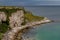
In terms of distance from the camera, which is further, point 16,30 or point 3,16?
point 3,16

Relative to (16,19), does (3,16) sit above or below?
above

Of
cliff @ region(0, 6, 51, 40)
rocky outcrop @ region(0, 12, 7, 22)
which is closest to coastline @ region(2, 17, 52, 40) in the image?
cliff @ region(0, 6, 51, 40)

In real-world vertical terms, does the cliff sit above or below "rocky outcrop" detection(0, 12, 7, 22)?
below

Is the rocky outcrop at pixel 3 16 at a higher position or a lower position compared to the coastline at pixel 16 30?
higher

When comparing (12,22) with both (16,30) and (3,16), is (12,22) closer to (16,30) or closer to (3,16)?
(3,16)

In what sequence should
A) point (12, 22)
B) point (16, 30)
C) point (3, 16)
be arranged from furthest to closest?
point (12, 22)
point (3, 16)
point (16, 30)

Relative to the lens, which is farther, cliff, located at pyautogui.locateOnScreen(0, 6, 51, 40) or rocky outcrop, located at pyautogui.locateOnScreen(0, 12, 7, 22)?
rocky outcrop, located at pyautogui.locateOnScreen(0, 12, 7, 22)

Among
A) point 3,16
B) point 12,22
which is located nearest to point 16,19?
point 12,22

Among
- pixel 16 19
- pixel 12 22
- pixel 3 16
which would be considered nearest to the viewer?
pixel 3 16

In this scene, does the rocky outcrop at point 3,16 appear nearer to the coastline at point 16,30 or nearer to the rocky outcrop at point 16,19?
the rocky outcrop at point 16,19

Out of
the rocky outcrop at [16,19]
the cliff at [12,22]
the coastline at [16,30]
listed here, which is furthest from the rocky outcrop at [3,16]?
the coastline at [16,30]

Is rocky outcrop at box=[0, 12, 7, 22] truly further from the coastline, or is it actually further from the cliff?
the coastline

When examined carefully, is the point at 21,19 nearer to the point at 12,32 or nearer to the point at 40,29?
the point at 40,29
